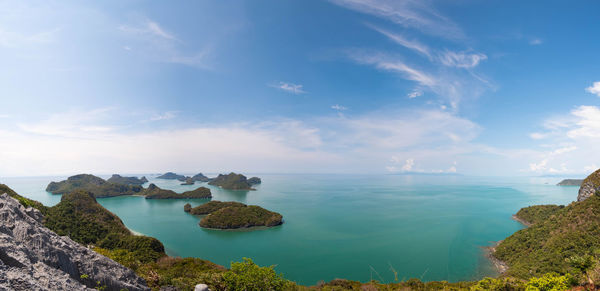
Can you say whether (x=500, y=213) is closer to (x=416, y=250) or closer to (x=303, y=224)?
(x=416, y=250)

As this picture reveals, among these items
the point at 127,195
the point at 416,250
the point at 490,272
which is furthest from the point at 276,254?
the point at 127,195

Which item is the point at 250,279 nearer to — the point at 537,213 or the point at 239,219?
the point at 239,219

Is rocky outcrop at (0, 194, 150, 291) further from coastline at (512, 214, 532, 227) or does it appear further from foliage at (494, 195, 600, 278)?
coastline at (512, 214, 532, 227)

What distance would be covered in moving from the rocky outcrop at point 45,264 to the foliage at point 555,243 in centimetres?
4950

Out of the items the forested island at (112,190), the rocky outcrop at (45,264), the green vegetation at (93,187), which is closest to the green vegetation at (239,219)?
the rocky outcrop at (45,264)

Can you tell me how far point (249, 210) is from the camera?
7094 cm

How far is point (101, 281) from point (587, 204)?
255 ft

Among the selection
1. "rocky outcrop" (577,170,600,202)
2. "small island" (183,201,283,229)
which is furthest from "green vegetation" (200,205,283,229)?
"rocky outcrop" (577,170,600,202)

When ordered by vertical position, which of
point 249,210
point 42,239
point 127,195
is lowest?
point 127,195

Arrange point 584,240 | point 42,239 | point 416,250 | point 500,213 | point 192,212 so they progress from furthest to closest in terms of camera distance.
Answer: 1. point 500,213
2. point 192,212
3. point 416,250
4. point 584,240
5. point 42,239

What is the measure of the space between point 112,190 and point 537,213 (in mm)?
209977

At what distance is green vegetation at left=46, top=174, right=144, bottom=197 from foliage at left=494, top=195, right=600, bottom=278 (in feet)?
587

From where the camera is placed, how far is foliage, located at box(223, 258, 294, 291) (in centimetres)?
1338

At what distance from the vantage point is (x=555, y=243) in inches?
1485
